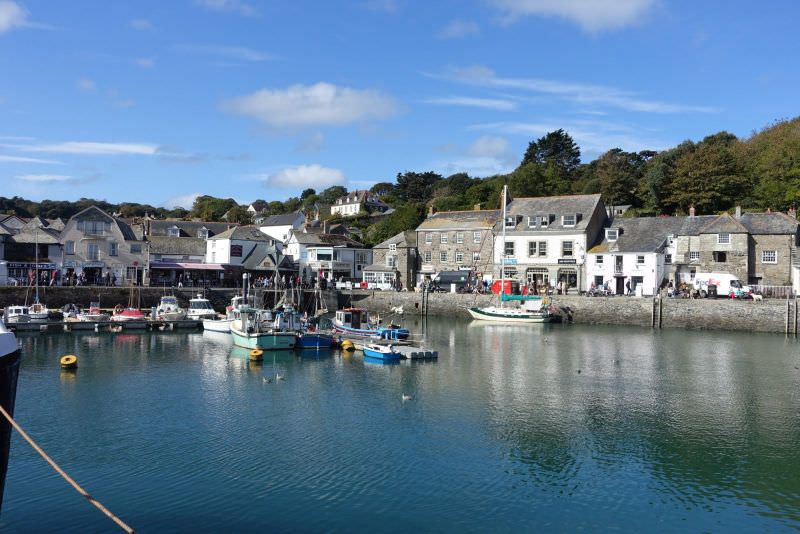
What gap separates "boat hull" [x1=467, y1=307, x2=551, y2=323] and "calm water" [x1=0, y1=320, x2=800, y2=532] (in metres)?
20.1

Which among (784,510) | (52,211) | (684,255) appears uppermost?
(52,211)

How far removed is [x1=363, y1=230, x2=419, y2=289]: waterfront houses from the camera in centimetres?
7488

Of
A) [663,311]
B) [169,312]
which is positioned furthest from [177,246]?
[663,311]

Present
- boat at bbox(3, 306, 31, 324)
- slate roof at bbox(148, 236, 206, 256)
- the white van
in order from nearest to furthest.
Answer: boat at bbox(3, 306, 31, 324), the white van, slate roof at bbox(148, 236, 206, 256)

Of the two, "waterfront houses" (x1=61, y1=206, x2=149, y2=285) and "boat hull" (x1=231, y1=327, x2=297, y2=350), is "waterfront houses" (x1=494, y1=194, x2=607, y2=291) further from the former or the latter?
"waterfront houses" (x1=61, y1=206, x2=149, y2=285)

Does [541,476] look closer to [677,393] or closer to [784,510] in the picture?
[784,510]

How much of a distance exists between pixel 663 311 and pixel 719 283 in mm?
7267

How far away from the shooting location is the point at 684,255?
60.8 m

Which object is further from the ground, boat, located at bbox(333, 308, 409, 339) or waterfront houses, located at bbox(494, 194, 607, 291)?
waterfront houses, located at bbox(494, 194, 607, 291)

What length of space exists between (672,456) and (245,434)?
13022 millimetres

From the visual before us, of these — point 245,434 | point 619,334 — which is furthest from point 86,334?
point 619,334

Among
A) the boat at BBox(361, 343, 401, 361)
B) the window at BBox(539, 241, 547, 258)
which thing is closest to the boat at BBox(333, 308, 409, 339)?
the boat at BBox(361, 343, 401, 361)

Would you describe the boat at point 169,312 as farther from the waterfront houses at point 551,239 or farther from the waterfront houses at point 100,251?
the waterfront houses at point 551,239

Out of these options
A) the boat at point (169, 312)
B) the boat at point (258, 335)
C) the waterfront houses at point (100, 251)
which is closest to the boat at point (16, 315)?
the boat at point (169, 312)
